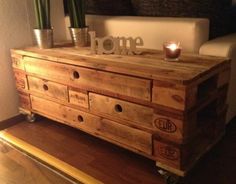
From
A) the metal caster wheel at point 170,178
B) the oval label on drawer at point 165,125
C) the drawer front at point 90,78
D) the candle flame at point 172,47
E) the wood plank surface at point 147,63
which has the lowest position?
the metal caster wheel at point 170,178

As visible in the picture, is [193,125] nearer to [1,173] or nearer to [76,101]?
[76,101]

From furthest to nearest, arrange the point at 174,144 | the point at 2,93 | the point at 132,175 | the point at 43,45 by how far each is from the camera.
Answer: the point at 2,93 → the point at 43,45 → the point at 132,175 → the point at 174,144

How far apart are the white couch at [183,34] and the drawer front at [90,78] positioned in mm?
387

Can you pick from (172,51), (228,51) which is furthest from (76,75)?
(228,51)

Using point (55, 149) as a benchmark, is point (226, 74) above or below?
above

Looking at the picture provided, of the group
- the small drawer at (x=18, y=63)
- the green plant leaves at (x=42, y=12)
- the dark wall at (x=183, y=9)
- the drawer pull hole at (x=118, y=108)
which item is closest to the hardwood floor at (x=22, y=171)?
the drawer pull hole at (x=118, y=108)

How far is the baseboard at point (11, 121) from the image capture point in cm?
164

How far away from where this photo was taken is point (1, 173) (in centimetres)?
126

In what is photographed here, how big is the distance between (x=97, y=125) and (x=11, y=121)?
2.24 ft

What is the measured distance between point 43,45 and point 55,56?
206mm

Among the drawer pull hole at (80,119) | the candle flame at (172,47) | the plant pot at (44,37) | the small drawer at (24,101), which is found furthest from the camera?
the small drawer at (24,101)

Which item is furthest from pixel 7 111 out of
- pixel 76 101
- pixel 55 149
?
pixel 76 101

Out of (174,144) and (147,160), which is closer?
(174,144)

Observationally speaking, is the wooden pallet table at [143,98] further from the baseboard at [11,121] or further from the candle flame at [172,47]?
the baseboard at [11,121]
